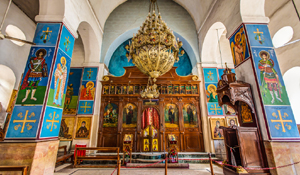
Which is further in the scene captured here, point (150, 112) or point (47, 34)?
point (150, 112)

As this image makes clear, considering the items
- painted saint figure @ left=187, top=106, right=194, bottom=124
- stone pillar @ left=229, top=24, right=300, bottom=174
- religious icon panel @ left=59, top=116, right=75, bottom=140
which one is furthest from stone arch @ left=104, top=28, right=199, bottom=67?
stone pillar @ left=229, top=24, right=300, bottom=174

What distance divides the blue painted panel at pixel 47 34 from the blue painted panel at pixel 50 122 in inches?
79.4

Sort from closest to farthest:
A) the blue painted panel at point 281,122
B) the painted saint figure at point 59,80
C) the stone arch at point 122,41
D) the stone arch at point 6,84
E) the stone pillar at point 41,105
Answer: the stone pillar at point 41,105 → the blue painted panel at point 281,122 → the painted saint figure at point 59,80 → the stone arch at point 6,84 → the stone arch at point 122,41

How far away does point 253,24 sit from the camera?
Result: 4668 millimetres

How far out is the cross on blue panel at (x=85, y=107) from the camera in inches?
305

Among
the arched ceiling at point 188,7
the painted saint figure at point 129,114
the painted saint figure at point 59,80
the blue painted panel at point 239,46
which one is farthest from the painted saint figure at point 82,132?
the blue painted panel at point 239,46

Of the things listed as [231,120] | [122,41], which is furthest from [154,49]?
[122,41]

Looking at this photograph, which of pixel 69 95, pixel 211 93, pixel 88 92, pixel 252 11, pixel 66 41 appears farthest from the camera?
pixel 69 95

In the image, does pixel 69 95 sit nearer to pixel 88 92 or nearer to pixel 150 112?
pixel 88 92

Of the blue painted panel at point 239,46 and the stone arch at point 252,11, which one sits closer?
the blue painted panel at point 239,46

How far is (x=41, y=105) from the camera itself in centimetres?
384

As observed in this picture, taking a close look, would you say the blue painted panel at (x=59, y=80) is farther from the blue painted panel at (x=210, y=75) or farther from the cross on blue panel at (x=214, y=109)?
the blue painted panel at (x=210, y=75)

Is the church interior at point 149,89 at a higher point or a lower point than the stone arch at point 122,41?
lower

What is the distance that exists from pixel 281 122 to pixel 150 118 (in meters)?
5.62
